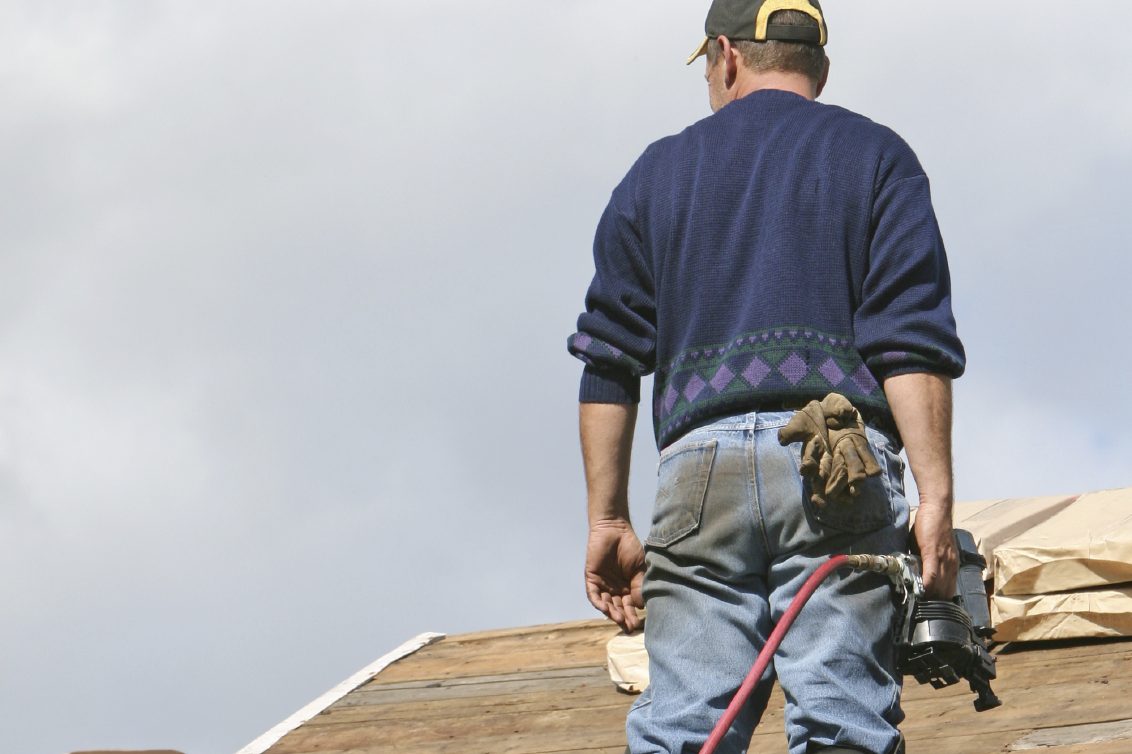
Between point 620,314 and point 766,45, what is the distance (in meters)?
0.62

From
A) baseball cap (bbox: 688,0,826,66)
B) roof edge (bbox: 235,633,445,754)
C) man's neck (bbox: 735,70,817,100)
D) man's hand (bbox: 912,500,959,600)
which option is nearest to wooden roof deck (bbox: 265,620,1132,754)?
roof edge (bbox: 235,633,445,754)

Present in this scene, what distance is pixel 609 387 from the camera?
3311 mm

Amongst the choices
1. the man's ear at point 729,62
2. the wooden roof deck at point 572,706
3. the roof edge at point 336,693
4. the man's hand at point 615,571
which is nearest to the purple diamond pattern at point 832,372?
the man's hand at point 615,571

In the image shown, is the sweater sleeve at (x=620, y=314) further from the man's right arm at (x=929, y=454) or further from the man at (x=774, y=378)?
the man's right arm at (x=929, y=454)

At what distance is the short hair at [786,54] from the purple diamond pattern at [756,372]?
0.69 metres

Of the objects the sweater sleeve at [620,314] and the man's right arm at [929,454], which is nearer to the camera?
the man's right arm at [929,454]

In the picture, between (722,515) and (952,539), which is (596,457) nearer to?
(722,515)

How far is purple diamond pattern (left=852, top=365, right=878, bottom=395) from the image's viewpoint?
301cm

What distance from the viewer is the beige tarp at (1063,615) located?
5320 mm

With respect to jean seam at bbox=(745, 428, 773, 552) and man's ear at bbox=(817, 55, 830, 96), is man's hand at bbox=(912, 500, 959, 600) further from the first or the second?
man's ear at bbox=(817, 55, 830, 96)

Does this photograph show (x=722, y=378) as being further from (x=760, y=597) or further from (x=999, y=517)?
(x=999, y=517)

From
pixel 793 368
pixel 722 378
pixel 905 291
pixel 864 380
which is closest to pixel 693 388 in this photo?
pixel 722 378

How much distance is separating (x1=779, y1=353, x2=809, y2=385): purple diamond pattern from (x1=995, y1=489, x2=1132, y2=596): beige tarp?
2795 mm

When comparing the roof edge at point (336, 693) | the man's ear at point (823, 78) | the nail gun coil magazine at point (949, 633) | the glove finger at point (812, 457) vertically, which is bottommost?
the roof edge at point (336, 693)
